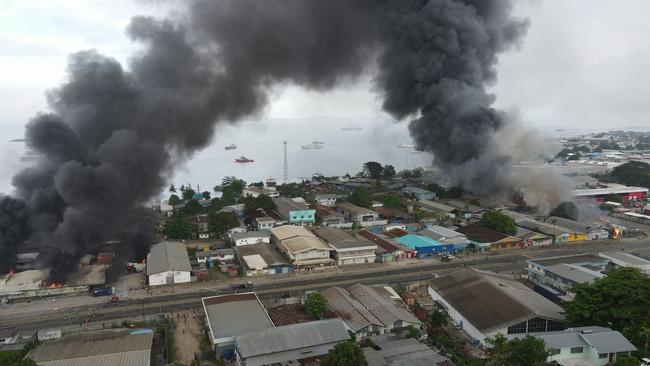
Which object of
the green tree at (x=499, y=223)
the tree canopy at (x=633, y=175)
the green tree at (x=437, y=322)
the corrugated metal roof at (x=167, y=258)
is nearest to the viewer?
the green tree at (x=437, y=322)

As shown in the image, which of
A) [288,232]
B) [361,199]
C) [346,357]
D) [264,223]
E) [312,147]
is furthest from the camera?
[312,147]

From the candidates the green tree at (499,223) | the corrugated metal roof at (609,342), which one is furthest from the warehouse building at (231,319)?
the green tree at (499,223)

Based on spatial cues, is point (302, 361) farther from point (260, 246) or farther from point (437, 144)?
point (437, 144)

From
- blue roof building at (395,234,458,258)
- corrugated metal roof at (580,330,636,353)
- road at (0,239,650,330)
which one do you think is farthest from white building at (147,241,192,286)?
corrugated metal roof at (580,330,636,353)

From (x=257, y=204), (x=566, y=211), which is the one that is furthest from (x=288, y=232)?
(x=566, y=211)

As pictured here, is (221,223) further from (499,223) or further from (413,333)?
(413,333)

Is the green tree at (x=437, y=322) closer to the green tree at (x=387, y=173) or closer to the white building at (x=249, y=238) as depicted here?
A: the white building at (x=249, y=238)
